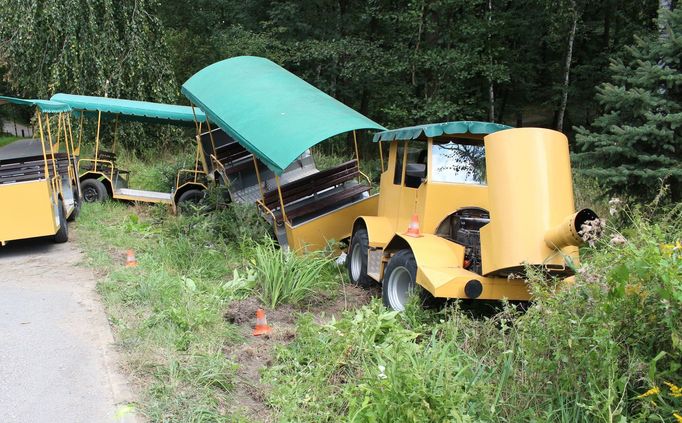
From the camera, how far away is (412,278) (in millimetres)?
6230

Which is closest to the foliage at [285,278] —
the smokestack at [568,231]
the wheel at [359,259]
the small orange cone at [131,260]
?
the wheel at [359,259]

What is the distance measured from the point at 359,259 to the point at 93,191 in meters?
9.32

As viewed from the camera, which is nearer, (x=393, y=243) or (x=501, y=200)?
(x=501, y=200)

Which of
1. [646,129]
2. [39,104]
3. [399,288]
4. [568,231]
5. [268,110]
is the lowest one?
[399,288]

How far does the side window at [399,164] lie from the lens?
768cm

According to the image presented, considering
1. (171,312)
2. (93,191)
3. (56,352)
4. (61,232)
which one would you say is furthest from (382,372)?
(93,191)

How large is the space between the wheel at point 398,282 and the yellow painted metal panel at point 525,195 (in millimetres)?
1036

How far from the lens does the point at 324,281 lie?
25.1 feet

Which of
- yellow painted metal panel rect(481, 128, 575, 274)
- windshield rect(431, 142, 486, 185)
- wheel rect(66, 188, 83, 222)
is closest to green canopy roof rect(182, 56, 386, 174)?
windshield rect(431, 142, 486, 185)

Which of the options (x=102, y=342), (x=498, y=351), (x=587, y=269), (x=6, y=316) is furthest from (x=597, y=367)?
(x=6, y=316)

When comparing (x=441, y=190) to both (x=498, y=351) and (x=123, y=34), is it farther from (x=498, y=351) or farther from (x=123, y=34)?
(x=123, y=34)

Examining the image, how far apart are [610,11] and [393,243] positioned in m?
19.0

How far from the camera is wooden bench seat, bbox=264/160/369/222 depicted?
31.1ft

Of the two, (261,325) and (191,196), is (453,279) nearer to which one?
(261,325)
